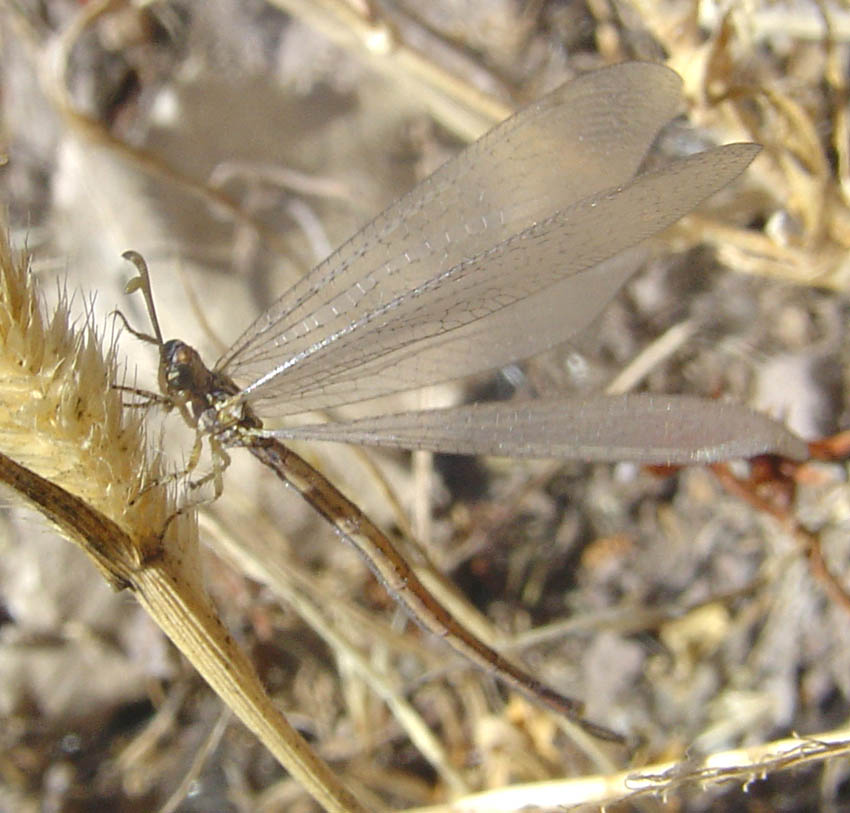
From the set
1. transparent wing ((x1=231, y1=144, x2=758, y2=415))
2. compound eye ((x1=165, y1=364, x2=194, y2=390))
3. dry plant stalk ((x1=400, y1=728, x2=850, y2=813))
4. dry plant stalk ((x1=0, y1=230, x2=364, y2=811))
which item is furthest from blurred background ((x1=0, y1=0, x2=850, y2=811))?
dry plant stalk ((x1=0, y1=230, x2=364, y2=811))

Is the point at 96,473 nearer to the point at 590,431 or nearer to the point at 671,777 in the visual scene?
the point at 590,431

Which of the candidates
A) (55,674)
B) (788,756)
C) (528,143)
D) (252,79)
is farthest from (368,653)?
(252,79)

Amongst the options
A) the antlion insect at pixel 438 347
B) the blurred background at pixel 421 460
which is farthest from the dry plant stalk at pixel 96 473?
the blurred background at pixel 421 460

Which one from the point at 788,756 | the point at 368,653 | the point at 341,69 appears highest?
the point at 341,69

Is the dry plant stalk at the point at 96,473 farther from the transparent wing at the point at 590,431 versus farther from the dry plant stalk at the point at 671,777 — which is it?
the dry plant stalk at the point at 671,777

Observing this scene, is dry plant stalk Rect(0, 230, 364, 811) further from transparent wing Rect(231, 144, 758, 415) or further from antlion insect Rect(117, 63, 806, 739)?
transparent wing Rect(231, 144, 758, 415)

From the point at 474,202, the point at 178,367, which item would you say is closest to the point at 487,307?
the point at 474,202

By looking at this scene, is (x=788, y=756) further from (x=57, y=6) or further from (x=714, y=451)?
(x=57, y=6)
